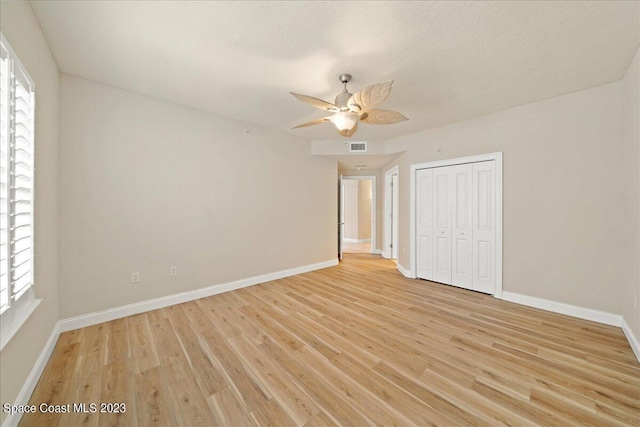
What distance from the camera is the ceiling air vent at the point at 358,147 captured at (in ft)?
16.0

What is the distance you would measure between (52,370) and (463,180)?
5119 millimetres

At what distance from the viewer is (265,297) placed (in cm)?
346

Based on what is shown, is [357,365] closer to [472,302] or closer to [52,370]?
[472,302]

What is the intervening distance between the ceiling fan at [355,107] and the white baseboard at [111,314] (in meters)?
2.82

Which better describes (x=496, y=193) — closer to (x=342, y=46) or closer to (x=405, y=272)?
(x=405, y=272)

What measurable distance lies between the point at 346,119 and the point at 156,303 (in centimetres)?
322

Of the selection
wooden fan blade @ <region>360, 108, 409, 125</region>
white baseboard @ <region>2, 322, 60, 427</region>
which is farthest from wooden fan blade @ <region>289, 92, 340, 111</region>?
white baseboard @ <region>2, 322, 60, 427</region>

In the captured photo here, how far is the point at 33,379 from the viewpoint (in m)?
1.68

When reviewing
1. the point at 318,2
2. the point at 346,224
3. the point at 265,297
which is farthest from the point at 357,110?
the point at 346,224

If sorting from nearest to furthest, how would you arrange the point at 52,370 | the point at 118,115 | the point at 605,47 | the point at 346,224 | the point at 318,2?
1. the point at 318,2
2. the point at 52,370
3. the point at 605,47
4. the point at 118,115
5. the point at 346,224

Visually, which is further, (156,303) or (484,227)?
(484,227)

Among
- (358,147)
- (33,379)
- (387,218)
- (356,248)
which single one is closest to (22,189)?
(33,379)

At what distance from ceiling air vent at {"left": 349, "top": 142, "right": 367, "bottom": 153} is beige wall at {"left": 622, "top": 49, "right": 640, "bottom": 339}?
329 centimetres

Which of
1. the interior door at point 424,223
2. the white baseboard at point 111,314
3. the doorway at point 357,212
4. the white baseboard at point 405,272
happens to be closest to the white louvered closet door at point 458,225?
the interior door at point 424,223
